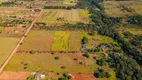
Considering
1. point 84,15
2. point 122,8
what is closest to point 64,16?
point 84,15

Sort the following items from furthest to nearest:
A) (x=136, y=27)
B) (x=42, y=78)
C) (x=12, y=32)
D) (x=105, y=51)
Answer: (x=136, y=27) < (x=12, y=32) < (x=105, y=51) < (x=42, y=78)

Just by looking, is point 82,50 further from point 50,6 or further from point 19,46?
point 50,6

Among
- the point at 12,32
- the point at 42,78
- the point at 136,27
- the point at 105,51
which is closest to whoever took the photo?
the point at 42,78

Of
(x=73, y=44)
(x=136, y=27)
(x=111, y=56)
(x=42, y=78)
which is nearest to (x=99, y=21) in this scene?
(x=136, y=27)

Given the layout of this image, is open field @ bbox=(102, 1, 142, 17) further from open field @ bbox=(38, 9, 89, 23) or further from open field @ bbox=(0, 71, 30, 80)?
open field @ bbox=(0, 71, 30, 80)

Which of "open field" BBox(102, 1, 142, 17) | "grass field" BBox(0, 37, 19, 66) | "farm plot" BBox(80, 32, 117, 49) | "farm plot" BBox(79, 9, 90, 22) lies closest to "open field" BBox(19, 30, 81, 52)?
"farm plot" BBox(80, 32, 117, 49)
